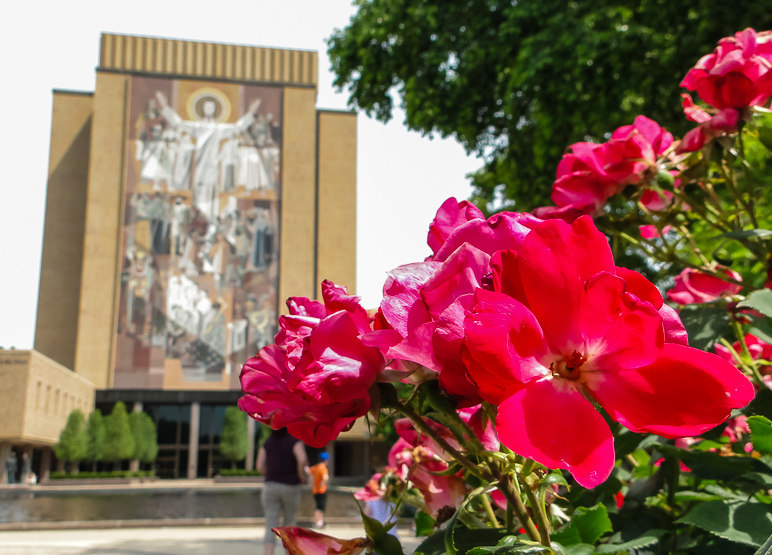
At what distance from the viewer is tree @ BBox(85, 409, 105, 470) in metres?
25.8

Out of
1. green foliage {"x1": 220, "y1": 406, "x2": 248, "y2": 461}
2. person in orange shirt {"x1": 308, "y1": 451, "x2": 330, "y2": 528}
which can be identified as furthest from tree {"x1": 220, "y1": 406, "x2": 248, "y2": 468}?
person in orange shirt {"x1": 308, "y1": 451, "x2": 330, "y2": 528}

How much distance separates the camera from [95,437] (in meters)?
26.1

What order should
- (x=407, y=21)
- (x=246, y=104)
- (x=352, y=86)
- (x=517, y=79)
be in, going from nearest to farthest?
(x=517, y=79) → (x=407, y=21) → (x=352, y=86) → (x=246, y=104)

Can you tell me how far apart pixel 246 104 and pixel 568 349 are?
110ft

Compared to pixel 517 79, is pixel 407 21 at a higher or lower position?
higher

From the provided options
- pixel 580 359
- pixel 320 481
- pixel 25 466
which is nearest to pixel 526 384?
pixel 580 359

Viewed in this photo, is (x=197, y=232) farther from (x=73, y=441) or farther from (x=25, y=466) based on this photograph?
(x=25, y=466)

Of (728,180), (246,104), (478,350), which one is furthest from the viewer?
(246,104)

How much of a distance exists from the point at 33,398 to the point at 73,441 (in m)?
2.65

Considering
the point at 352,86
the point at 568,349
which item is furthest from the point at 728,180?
the point at 352,86

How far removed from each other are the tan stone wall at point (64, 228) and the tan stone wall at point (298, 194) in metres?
10.1

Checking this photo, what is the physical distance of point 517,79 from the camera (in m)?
4.38

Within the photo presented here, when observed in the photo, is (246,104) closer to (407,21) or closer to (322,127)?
(322,127)

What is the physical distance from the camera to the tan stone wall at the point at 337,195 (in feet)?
108
